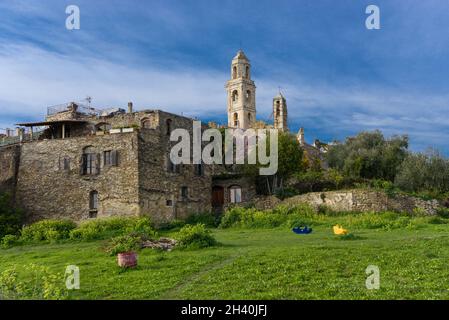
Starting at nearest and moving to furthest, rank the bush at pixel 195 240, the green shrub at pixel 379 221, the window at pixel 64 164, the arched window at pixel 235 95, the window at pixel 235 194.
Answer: the bush at pixel 195 240, the green shrub at pixel 379 221, the window at pixel 64 164, the window at pixel 235 194, the arched window at pixel 235 95

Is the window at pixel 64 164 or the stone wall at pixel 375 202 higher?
the window at pixel 64 164

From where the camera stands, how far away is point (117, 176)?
4172cm

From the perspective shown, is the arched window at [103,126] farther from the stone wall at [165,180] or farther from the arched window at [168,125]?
the arched window at [168,125]

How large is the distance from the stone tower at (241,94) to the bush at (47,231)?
4852 centimetres

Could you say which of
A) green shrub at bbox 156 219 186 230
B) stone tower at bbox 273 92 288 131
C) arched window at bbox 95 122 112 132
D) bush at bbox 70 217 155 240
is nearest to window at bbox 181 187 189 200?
green shrub at bbox 156 219 186 230

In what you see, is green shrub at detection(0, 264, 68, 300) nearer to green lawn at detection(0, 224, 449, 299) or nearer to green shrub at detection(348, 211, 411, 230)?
green lawn at detection(0, 224, 449, 299)

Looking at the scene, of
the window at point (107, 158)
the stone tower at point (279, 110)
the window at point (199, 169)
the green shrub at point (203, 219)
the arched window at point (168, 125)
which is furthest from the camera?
the stone tower at point (279, 110)

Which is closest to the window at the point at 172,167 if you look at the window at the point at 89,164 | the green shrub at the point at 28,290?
the window at the point at 89,164

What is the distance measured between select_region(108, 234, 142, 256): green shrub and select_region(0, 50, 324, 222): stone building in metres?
12.6

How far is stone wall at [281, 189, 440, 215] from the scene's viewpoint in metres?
39.8

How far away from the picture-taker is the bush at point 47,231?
115ft
